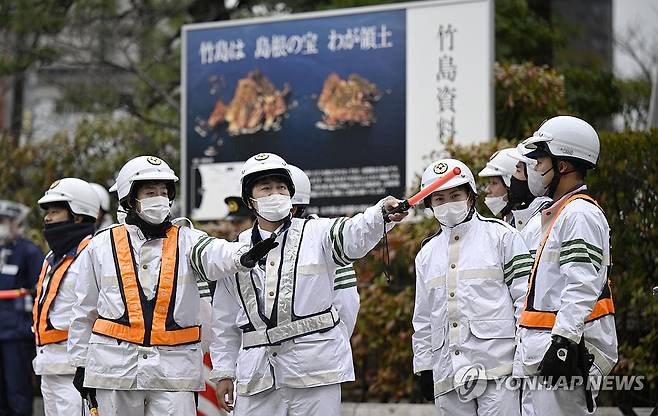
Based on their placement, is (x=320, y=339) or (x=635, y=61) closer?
(x=320, y=339)

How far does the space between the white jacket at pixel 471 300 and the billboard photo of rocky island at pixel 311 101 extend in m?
5.98

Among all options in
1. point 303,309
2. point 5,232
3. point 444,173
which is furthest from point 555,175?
point 5,232

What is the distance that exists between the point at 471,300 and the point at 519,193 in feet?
4.57

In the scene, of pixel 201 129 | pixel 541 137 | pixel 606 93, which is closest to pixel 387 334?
pixel 201 129

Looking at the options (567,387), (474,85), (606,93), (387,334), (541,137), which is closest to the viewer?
(567,387)

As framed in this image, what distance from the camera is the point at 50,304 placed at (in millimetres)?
9102

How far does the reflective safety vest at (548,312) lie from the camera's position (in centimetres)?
637

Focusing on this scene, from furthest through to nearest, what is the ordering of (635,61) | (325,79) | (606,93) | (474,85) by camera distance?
(635,61) < (606,93) < (325,79) < (474,85)

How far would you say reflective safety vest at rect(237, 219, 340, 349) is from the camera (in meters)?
6.99

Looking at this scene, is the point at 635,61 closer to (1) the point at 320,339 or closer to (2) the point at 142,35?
(2) the point at 142,35

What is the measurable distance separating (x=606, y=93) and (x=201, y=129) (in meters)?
6.00

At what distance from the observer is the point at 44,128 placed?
24.3 meters

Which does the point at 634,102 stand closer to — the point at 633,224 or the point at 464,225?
the point at 633,224

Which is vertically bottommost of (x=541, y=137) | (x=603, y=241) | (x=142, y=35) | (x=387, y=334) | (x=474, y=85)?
(x=387, y=334)
